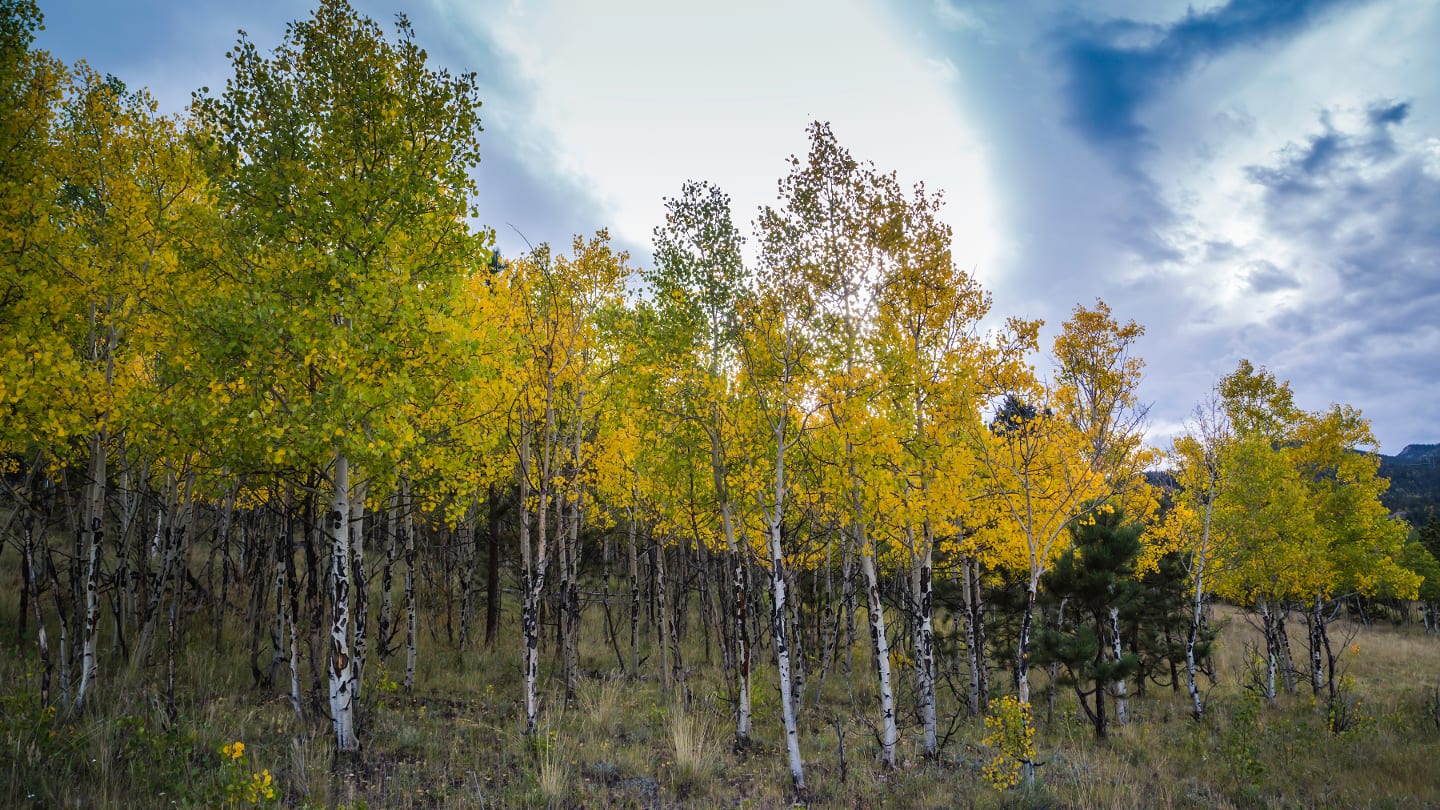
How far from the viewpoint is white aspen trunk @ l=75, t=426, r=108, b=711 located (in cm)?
865

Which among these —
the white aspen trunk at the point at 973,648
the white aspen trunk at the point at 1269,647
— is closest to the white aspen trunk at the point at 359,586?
the white aspen trunk at the point at 973,648

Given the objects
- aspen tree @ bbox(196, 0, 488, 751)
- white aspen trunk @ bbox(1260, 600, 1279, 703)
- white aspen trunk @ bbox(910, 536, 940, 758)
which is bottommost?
white aspen trunk @ bbox(1260, 600, 1279, 703)

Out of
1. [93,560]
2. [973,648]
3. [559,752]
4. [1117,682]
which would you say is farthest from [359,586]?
[1117,682]

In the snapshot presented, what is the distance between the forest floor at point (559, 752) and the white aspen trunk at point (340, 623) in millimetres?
392

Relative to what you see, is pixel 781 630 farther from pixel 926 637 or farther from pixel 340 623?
pixel 340 623

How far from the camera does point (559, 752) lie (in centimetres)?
993

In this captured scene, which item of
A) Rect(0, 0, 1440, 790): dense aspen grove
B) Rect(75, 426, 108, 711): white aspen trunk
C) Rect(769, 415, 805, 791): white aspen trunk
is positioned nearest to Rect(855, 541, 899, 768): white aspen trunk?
Rect(0, 0, 1440, 790): dense aspen grove

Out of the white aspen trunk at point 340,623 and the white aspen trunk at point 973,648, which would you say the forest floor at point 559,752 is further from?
the white aspen trunk at point 973,648

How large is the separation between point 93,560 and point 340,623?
408 centimetres

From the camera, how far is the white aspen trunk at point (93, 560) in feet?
28.4

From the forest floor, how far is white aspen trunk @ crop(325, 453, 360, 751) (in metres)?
0.39

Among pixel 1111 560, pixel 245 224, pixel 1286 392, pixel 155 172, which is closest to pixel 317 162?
pixel 245 224

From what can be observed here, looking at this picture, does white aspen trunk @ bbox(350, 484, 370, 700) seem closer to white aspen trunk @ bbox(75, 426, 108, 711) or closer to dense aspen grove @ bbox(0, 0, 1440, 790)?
dense aspen grove @ bbox(0, 0, 1440, 790)

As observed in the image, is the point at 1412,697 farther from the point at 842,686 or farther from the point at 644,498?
the point at 644,498
